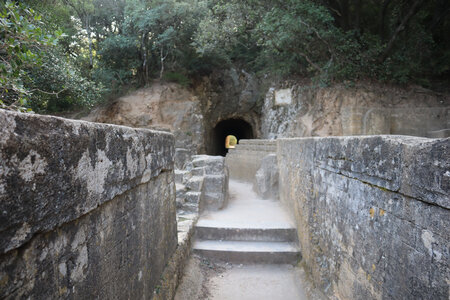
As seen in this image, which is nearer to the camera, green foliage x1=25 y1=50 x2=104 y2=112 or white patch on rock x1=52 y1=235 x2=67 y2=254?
white patch on rock x1=52 y1=235 x2=67 y2=254

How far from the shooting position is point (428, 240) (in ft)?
4.88

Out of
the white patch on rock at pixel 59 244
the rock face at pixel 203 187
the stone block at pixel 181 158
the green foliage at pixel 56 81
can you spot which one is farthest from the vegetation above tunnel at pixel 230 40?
the white patch on rock at pixel 59 244

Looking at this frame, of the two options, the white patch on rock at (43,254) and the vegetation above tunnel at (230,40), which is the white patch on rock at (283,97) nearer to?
the vegetation above tunnel at (230,40)

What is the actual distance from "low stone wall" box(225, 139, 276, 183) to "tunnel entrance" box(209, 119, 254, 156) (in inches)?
288

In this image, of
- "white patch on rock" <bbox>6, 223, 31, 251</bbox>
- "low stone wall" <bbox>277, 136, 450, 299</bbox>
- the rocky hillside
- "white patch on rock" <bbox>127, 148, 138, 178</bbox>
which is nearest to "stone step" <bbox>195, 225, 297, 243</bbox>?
"low stone wall" <bbox>277, 136, 450, 299</bbox>

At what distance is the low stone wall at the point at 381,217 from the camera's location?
4.67 feet

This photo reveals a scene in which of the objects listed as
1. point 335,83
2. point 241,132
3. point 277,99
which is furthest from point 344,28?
point 241,132

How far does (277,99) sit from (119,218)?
555 inches

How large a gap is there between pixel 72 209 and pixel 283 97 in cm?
1433

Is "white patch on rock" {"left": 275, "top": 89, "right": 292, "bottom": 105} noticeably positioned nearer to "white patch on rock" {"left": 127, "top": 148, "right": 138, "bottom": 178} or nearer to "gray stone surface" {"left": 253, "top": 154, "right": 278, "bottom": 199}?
A: "gray stone surface" {"left": 253, "top": 154, "right": 278, "bottom": 199}

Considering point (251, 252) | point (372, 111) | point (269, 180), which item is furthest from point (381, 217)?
point (372, 111)

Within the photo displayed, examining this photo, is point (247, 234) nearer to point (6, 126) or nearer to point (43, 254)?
point (43, 254)

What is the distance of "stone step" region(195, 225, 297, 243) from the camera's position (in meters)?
4.94

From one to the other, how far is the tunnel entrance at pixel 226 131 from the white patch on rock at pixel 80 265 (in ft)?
56.5
